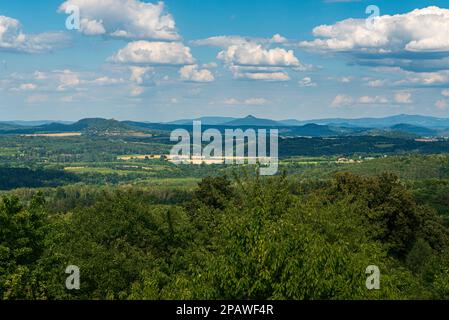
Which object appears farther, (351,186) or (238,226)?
(351,186)

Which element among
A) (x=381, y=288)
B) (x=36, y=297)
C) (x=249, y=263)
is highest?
(x=249, y=263)

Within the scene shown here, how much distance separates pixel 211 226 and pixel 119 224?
6.89 m

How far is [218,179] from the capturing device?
66.7m

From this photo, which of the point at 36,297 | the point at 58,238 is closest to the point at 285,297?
the point at 36,297

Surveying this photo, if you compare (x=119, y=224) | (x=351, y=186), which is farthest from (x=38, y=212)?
(x=351, y=186)

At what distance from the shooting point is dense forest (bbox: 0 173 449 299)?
20.4 m

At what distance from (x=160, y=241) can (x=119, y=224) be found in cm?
333

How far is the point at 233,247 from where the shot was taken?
21.6m

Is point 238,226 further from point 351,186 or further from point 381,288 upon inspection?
point 351,186

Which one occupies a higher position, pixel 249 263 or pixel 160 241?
pixel 249 263

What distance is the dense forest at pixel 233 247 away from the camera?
66.9 feet
